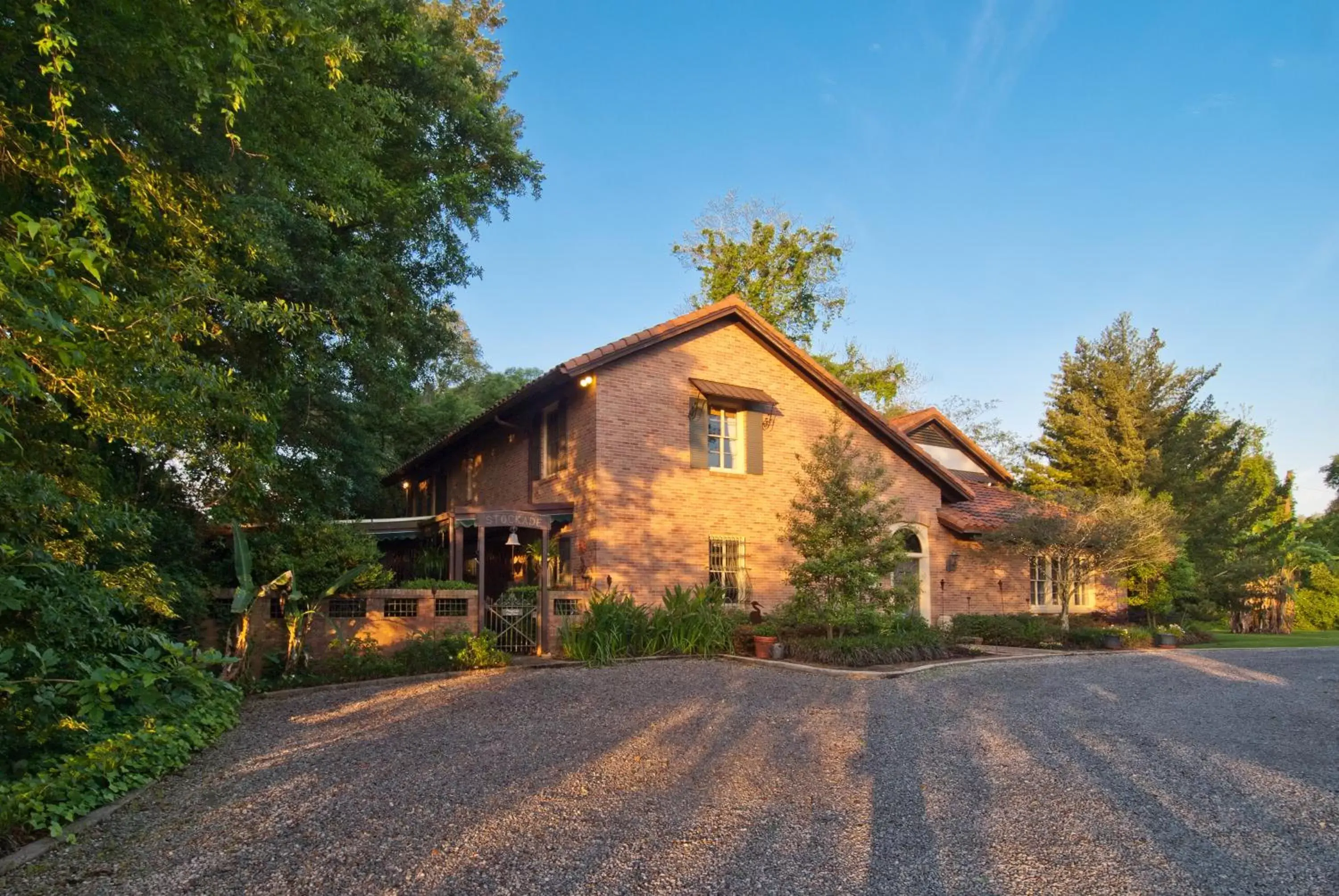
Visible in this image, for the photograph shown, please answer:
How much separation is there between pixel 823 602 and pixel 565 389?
6.74m

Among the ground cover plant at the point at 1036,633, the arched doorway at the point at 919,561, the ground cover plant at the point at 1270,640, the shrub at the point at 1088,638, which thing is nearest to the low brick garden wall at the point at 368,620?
the ground cover plant at the point at 1036,633

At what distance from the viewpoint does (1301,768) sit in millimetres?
6516

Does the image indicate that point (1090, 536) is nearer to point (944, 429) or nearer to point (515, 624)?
point (944, 429)

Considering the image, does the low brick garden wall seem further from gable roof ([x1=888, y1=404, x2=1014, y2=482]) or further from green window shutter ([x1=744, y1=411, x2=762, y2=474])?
gable roof ([x1=888, y1=404, x2=1014, y2=482])

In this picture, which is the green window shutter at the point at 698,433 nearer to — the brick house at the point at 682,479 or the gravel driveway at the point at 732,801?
the brick house at the point at 682,479

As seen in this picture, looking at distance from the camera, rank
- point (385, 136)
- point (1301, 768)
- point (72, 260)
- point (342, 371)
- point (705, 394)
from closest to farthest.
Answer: point (72, 260) → point (1301, 768) → point (385, 136) → point (342, 371) → point (705, 394)

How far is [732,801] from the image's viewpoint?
17.5ft

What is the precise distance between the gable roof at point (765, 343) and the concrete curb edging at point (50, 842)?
34.6 ft

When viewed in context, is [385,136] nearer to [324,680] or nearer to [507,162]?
[507,162]

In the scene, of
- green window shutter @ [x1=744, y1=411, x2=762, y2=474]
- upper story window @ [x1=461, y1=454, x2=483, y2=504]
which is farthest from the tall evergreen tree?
upper story window @ [x1=461, y1=454, x2=483, y2=504]

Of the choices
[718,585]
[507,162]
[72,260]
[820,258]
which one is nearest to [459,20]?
[507,162]

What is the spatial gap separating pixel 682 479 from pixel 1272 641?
16.4 meters

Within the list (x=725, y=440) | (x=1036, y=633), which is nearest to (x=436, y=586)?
(x=725, y=440)

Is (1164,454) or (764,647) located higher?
(1164,454)
